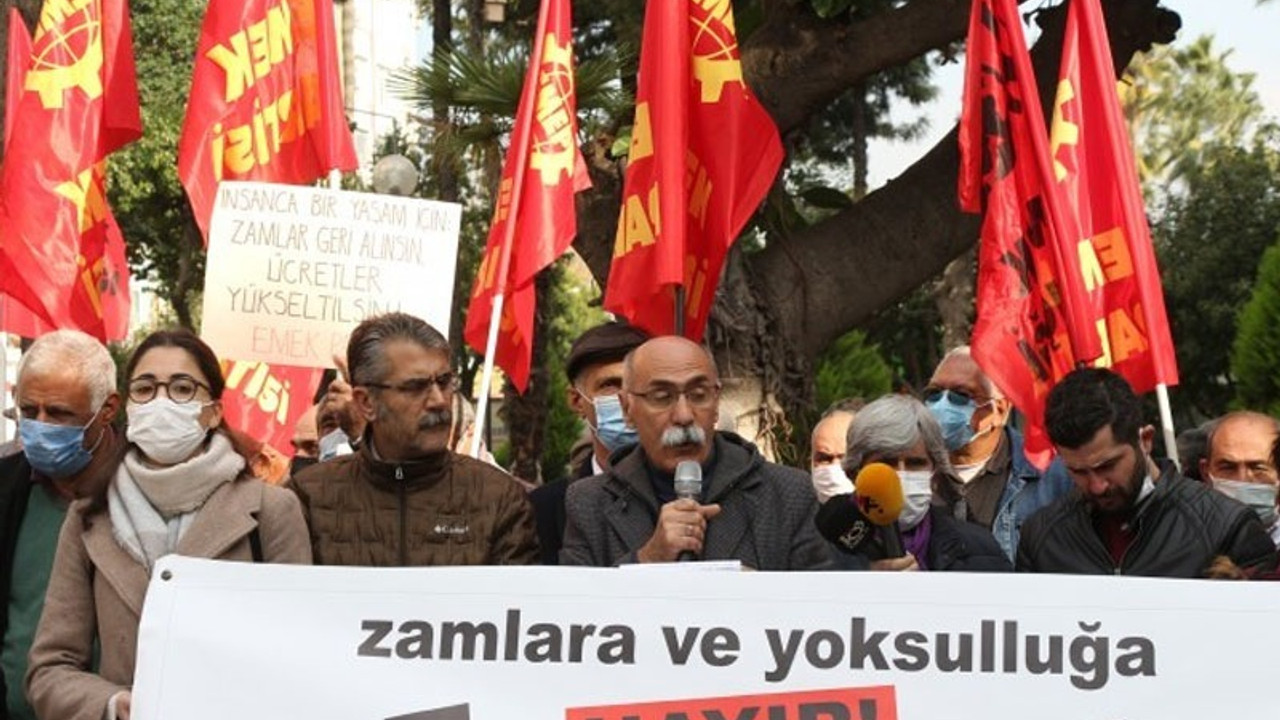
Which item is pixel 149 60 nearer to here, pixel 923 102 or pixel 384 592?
pixel 923 102

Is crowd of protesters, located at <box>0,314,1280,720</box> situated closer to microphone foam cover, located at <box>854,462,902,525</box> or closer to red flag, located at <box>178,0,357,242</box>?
microphone foam cover, located at <box>854,462,902,525</box>

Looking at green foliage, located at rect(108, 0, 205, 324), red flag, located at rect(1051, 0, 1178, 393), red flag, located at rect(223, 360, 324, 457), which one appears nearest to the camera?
red flag, located at rect(1051, 0, 1178, 393)

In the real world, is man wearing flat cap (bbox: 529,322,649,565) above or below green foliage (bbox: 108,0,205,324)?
below

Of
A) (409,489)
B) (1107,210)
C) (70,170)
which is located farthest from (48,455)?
(1107,210)

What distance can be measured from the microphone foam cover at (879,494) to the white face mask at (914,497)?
2.65 ft

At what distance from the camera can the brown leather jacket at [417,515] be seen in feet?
17.3

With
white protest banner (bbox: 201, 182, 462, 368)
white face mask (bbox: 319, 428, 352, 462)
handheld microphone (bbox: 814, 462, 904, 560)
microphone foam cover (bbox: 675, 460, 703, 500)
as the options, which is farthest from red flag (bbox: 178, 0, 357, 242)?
handheld microphone (bbox: 814, 462, 904, 560)

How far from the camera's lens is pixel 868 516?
4.75 metres

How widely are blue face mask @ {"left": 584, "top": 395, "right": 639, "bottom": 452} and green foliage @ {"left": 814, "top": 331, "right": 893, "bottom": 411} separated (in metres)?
23.1

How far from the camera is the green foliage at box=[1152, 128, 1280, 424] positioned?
115 ft

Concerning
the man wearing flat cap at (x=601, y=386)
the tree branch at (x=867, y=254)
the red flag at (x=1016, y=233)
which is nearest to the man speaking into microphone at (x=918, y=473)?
the man wearing flat cap at (x=601, y=386)

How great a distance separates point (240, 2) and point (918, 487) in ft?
15.4

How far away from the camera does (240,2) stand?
9.38 meters

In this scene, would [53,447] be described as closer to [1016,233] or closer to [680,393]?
[680,393]
